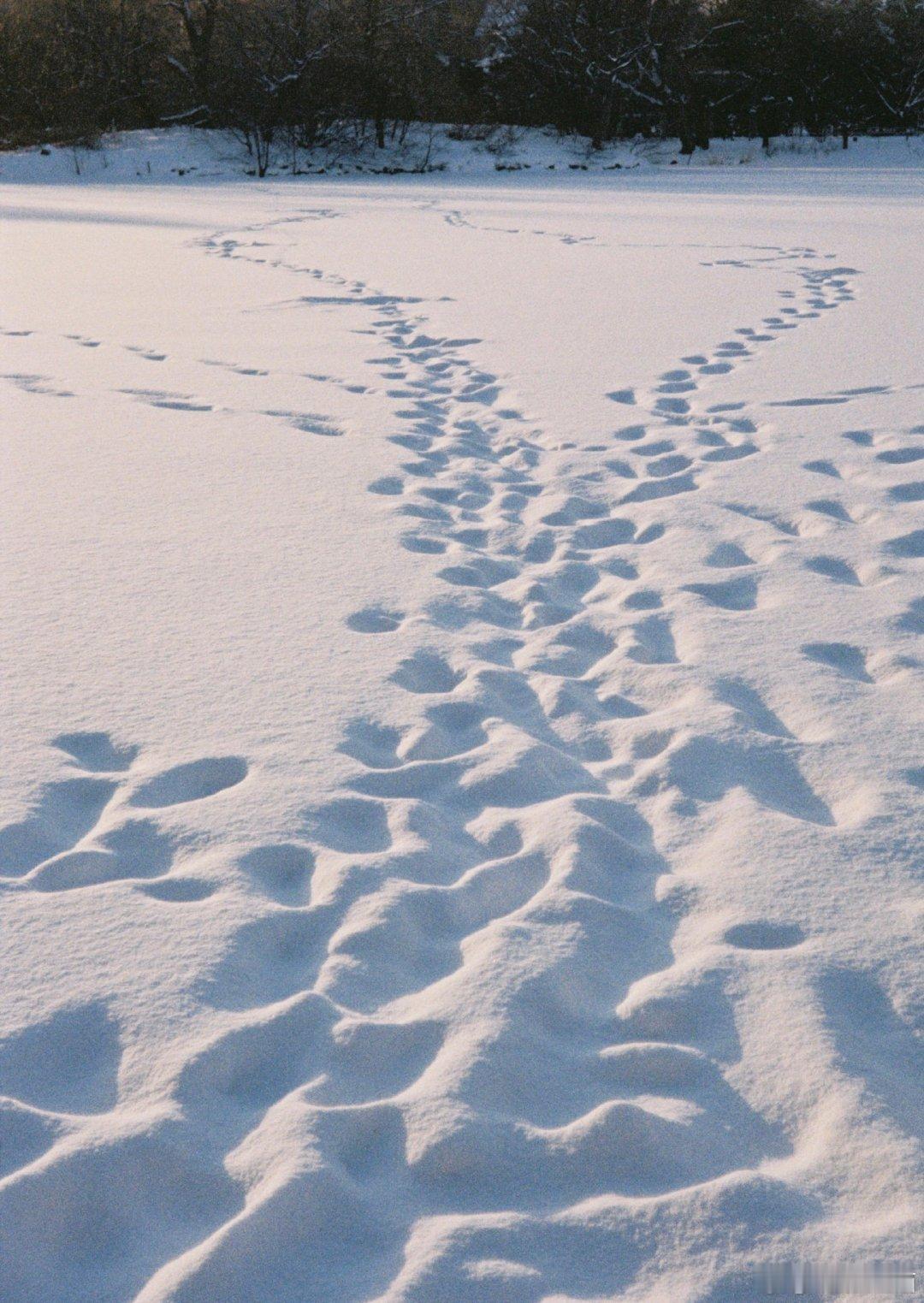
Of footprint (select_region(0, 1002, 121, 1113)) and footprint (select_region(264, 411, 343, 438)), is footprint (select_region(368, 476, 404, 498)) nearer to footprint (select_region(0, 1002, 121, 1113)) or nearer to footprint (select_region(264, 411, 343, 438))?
footprint (select_region(264, 411, 343, 438))

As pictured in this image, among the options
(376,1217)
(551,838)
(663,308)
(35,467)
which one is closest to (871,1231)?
(376,1217)

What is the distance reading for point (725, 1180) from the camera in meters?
1.44

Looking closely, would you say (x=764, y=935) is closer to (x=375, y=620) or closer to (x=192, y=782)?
(x=192, y=782)

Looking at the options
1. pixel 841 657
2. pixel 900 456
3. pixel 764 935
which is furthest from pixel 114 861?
pixel 900 456

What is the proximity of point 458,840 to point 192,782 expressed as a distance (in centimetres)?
57

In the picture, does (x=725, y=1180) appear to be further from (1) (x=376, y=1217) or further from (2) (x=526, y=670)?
(2) (x=526, y=670)

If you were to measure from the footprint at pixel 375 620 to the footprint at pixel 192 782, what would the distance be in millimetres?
718

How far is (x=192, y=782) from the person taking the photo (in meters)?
2.30

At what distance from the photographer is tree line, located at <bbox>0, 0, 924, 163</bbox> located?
80.7ft

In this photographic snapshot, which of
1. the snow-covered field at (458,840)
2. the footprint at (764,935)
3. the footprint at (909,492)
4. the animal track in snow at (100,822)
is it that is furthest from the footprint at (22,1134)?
the footprint at (909,492)

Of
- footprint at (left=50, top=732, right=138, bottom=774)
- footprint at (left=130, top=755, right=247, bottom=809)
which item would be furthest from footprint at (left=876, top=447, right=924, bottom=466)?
footprint at (left=50, top=732, right=138, bottom=774)

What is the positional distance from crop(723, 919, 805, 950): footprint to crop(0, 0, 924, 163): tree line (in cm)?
2437

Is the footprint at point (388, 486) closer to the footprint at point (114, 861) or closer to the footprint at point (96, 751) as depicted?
the footprint at point (96, 751)

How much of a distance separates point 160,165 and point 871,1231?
24891 mm
